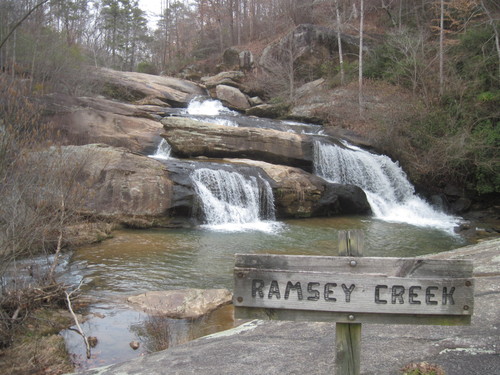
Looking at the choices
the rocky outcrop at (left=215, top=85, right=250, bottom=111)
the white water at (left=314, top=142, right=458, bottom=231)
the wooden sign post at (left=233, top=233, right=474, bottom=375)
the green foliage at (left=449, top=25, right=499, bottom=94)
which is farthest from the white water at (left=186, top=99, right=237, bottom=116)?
the wooden sign post at (left=233, top=233, right=474, bottom=375)

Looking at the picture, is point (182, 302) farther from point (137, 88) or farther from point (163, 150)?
point (137, 88)

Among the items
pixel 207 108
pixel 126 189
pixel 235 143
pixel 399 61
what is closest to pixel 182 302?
pixel 126 189

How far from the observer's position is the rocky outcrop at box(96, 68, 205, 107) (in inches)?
973

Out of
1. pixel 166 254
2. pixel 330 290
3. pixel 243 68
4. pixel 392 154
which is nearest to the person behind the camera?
pixel 330 290

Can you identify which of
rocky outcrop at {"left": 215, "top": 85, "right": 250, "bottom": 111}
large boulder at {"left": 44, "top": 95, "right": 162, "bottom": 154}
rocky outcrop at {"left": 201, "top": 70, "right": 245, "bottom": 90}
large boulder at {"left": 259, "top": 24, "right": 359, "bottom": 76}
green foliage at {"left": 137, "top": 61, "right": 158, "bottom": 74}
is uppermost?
green foliage at {"left": 137, "top": 61, "right": 158, "bottom": 74}

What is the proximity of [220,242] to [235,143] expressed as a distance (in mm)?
6394

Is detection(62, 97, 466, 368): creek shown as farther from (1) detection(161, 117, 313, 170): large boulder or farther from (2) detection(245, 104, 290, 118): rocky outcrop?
(2) detection(245, 104, 290, 118): rocky outcrop

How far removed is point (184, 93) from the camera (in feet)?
90.4

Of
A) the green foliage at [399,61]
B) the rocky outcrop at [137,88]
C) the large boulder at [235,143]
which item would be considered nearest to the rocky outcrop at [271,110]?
the rocky outcrop at [137,88]

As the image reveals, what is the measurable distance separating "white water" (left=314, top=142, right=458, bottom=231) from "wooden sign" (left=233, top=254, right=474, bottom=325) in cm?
1486

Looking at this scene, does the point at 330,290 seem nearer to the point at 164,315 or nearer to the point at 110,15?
the point at 164,315

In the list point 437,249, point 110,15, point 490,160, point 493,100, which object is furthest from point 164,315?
point 110,15

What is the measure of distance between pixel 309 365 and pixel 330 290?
153 centimetres

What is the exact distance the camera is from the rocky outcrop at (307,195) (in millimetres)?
15125
